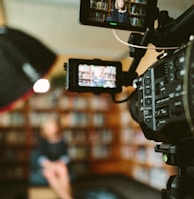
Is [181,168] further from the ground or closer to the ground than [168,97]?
closer to the ground

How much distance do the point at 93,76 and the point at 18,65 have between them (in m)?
0.53

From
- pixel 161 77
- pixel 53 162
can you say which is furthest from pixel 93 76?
pixel 53 162

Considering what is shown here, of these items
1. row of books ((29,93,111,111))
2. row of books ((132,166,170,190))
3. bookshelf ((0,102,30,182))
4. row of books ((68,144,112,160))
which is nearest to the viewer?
row of books ((132,166,170,190))

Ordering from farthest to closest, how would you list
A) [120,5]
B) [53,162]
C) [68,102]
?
[68,102] → [53,162] → [120,5]

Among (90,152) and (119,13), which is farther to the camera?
(90,152)

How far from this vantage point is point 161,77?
2.31 feet

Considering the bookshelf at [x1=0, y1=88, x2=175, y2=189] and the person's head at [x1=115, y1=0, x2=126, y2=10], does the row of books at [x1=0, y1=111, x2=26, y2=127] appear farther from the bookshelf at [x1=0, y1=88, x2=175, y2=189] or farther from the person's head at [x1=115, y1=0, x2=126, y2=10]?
the person's head at [x1=115, y1=0, x2=126, y2=10]

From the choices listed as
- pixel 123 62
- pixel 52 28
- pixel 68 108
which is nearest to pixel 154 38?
pixel 123 62

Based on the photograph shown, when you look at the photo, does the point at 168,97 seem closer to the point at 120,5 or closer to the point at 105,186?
the point at 120,5

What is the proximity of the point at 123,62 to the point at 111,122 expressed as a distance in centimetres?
431

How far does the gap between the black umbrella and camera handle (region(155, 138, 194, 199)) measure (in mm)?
752

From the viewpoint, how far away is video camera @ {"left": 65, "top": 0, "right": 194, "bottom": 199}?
627 millimetres

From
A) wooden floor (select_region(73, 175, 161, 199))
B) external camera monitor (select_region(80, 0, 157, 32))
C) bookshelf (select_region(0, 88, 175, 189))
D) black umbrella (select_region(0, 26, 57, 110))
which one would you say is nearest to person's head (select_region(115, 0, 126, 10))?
external camera monitor (select_region(80, 0, 157, 32))

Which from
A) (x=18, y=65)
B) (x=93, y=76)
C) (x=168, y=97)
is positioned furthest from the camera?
(x=18, y=65)
